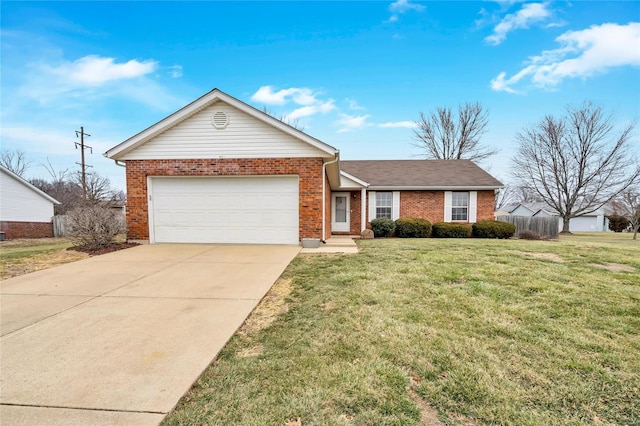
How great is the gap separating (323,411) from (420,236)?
45.4 ft

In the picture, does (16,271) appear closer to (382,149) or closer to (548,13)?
(548,13)

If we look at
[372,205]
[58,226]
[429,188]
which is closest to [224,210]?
[372,205]

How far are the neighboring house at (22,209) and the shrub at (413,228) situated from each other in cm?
2385

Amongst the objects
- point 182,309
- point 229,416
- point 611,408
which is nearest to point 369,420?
point 229,416

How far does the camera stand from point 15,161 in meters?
34.8

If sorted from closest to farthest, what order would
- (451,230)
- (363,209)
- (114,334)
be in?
(114,334)
(451,230)
(363,209)

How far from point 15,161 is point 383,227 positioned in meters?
44.3

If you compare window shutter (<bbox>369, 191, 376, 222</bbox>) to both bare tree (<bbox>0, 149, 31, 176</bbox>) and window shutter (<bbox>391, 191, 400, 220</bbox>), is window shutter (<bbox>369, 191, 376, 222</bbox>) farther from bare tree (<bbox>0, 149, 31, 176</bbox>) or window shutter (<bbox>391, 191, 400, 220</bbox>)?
bare tree (<bbox>0, 149, 31, 176</bbox>)

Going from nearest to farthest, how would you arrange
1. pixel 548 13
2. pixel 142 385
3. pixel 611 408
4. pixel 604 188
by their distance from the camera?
pixel 611 408 < pixel 142 385 < pixel 548 13 < pixel 604 188

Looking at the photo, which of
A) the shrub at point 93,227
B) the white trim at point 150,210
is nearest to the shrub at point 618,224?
the white trim at point 150,210

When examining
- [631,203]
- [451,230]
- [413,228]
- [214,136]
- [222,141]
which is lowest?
[451,230]

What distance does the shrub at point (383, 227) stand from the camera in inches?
582

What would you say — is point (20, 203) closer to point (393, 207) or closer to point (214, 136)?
point (214, 136)

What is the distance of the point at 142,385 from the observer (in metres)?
2.29
